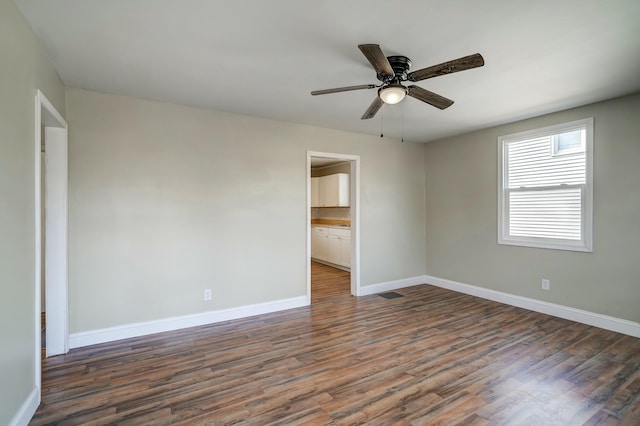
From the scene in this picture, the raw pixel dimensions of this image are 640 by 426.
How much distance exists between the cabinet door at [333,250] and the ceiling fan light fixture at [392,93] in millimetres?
4652

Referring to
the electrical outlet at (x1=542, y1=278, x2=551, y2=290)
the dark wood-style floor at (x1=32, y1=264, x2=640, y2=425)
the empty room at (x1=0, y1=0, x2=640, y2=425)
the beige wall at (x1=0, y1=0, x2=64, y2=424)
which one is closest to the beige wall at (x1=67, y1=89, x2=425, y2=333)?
the empty room at (x1=0, y1=0, x2=640, y2=425)

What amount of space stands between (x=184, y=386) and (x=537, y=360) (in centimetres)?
310

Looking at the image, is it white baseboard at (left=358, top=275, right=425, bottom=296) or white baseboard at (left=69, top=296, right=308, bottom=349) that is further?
white baseboard at (left=358, top=275, right=425, bottom=296)

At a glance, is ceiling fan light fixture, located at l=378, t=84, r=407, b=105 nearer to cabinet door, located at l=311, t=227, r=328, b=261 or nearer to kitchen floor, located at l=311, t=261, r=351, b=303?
kitchen floor, located at l=311, t=261, r=351, b=303

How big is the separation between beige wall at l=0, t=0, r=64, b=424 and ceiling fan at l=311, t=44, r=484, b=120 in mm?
1889

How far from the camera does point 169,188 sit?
136 inches

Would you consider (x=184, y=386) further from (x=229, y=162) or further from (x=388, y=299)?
(x=388, y=299)

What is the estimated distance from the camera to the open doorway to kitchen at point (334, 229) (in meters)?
4.85

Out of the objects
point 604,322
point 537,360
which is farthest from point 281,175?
point 604,322

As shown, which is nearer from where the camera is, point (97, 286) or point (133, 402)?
point (133, 402)

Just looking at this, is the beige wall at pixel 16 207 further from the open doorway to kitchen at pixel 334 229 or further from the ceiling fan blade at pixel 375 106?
the open doorway to kitchen at pixel 334 229

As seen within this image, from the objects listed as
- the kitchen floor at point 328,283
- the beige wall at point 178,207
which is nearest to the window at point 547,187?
the beige wall at point 178,207

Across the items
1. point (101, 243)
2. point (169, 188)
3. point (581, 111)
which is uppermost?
point (581, 111)

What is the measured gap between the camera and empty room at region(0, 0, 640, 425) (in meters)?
1.97
